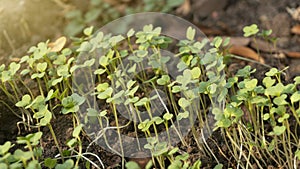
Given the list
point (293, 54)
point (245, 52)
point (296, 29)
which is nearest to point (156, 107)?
point (245, 52)

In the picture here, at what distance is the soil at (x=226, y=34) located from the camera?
1.85 meters

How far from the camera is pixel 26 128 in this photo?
1.95m

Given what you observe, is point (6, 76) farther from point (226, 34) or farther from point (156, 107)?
point (226, 34)

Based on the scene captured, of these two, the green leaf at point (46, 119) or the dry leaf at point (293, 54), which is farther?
the dry leaf at point (293, 54)

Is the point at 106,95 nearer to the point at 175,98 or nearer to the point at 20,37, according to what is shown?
the point at 175,98

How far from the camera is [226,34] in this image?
8.71 ft

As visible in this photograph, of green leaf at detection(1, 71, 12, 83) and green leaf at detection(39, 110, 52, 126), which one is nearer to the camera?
green leaf at detection(39, 110, 52, 126)

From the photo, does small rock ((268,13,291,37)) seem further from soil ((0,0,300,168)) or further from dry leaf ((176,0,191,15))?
dry leaf ((176,0,191,15))

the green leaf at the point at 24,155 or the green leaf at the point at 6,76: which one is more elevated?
the green leaf at the point at 6,76

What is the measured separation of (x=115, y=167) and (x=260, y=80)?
66cm

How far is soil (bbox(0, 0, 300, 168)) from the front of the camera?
1846mm

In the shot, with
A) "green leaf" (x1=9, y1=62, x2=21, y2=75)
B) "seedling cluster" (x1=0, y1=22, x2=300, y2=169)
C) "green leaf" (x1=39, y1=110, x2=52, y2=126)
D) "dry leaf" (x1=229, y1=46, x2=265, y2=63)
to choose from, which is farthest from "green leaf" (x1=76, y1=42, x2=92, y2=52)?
"dry leaf" (x1=229, y1=46, x2=265, y2=63)

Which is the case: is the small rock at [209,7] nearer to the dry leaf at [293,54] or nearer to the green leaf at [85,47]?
the dry leaf at [293,54]

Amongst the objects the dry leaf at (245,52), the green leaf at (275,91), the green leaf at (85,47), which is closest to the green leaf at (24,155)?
the green leaf at (85,47)
